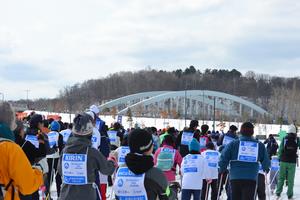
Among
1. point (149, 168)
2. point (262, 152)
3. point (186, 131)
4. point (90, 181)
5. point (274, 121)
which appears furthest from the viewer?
point (274, 121)

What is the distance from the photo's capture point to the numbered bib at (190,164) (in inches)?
354

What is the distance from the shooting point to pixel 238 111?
13088 cm

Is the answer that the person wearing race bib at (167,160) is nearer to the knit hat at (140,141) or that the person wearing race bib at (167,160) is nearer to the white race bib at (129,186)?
the white race bib at (129,186)

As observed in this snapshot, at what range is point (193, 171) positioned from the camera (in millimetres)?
8977

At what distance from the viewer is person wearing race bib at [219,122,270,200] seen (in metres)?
8.01

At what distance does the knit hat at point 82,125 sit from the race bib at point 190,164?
359 cm

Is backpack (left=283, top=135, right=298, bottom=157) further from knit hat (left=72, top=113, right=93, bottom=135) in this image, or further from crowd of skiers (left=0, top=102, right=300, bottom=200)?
knit hat (left=72, top=113, right=93, bottom=135)

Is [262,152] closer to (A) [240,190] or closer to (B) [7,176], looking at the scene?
(A) [240,190]

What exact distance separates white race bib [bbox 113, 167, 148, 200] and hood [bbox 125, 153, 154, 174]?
0.05m

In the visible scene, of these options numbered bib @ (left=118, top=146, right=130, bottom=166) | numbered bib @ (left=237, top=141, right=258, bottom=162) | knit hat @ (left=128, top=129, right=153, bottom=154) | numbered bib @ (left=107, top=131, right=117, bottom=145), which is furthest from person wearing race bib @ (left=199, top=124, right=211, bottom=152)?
knit hat @ (left=128, top=129, right=153, bottom=154)

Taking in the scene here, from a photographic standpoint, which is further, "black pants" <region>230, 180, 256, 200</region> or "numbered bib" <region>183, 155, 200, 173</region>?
"numbered bib" <region>183, 155, 200, 173</region>

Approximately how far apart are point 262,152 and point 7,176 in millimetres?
5272

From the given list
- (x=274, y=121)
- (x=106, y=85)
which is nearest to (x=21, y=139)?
(x=274, y=121)

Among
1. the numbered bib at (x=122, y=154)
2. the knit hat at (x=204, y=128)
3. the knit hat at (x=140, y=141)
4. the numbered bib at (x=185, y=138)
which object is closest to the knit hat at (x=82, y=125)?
the knit hat at (x=140, y=141)
